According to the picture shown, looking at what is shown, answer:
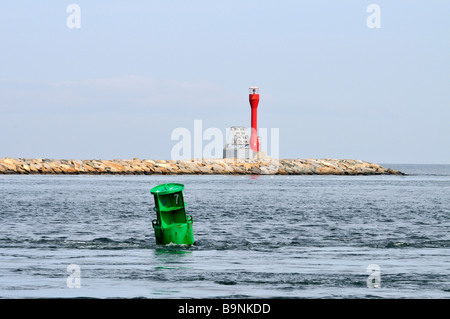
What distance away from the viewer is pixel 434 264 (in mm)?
18984

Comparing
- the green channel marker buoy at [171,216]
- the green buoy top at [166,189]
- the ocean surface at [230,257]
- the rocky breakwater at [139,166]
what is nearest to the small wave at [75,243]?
the ocean surface at [230,257]

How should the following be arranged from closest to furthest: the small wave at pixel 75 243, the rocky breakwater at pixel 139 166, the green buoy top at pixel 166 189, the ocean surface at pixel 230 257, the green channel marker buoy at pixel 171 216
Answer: the ocean surface at pixel 230 257 < the green buoy top at pixel 166 189 < the green channel marker buoy at pixel 171 216 < the small wave at pixel 75 243 < the rocky breakwater at pixel 139 166

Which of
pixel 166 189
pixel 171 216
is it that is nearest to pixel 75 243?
pixel 171 216

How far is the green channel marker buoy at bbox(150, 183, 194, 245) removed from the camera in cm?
2050

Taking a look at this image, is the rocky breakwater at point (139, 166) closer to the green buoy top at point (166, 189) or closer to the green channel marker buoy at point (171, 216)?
the green channel marker buoy at point (171, 216)

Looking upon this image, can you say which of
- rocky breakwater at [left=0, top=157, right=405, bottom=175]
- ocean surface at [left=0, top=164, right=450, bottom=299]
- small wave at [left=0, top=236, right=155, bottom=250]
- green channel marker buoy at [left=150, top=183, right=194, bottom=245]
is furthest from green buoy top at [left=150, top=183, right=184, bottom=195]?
rocky breakwater at [left=0, top=157, right=405, bottom=175]

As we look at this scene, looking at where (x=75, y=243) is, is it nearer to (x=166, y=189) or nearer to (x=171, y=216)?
(x=171, y=216)

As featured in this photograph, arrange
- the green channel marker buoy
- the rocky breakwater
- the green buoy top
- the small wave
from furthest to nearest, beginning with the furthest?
the rocky breakwater < the small wave < the green channel marker buoy < the green buoy top

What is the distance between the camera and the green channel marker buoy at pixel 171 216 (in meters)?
20.5

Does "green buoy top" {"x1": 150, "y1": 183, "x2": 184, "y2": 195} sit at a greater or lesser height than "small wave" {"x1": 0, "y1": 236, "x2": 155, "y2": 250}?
greater

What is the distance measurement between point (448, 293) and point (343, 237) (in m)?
13.1

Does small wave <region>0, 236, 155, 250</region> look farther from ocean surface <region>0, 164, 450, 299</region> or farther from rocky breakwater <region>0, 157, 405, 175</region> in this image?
rocky breakwater <region>0, 157, 405, 175</region>

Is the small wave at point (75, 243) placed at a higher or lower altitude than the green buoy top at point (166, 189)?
lower
